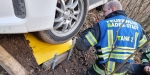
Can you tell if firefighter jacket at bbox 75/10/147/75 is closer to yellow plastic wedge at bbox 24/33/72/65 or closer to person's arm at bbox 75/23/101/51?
person's arm at bbox 75/23/101/51

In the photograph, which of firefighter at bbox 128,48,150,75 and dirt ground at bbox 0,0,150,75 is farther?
firefighter at bbox 128,48,150,75

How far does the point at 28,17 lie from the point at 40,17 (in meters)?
0.15

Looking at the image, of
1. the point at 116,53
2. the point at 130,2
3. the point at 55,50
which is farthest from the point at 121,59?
the point at 130,2

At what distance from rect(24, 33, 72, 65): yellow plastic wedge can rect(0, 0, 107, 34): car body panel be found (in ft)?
1.67

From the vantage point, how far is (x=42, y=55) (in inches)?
136

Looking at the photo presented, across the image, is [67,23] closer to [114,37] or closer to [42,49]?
[42,49]

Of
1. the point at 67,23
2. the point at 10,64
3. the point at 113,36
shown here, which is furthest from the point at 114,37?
the point at 10,64

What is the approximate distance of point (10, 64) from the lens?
299 centimetres

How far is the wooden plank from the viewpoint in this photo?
295cm

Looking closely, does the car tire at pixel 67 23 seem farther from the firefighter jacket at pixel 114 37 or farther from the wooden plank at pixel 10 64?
the wooden plank at pixel 10 64

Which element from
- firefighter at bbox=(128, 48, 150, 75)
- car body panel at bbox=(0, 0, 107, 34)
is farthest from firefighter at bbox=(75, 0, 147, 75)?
car body panel at bbox=(0, 0, 107, 34)

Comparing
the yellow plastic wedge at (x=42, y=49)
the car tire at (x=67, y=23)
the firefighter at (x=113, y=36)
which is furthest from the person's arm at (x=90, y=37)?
the yellow plastic wedge at (x=42, y=49)

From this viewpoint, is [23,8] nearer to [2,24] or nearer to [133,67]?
[2,24]

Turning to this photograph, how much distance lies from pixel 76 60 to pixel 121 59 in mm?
892
